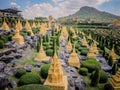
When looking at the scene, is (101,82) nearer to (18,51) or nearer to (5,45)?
(18,51)

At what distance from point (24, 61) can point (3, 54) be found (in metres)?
4.19

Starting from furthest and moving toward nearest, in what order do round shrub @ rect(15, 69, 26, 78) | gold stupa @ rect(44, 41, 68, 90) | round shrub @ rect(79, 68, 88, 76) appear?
1. round shrub @ rect(79, 68, 88, 76)
2. round shrub @ rect(15, 69, 26, 78)
3. gold stupa @ rect(44, 41, 68, 90)

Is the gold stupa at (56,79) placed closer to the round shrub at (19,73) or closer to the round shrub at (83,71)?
the round shrub at (19,73)

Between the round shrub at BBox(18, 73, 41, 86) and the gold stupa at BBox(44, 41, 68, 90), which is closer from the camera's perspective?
the gold stupa at BBox(44, 41, 68, 90)

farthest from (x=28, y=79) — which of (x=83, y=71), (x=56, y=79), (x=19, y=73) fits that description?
(x=83, y=71)

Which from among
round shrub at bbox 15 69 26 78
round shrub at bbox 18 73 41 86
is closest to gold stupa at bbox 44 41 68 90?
round shrub at bbox 18 73 41 86

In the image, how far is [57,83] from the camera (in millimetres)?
24359

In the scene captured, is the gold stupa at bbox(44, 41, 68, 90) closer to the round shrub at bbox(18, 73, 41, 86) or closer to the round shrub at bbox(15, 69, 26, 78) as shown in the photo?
the round shrub at bbox(18, 73, 41, 86)

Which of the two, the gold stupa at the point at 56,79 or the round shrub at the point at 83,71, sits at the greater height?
the gold stupa at the point at 56,79

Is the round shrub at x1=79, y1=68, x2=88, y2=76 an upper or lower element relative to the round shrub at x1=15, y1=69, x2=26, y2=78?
lower

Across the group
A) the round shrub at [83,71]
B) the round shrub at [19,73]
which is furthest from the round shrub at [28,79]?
the round shrub at [83,71]

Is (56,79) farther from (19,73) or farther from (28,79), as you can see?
(19,73)

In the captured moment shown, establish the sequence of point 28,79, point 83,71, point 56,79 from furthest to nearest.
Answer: point 83,71
point 28,79
point 56,79

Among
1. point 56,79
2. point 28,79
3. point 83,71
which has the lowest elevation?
point 83,71
